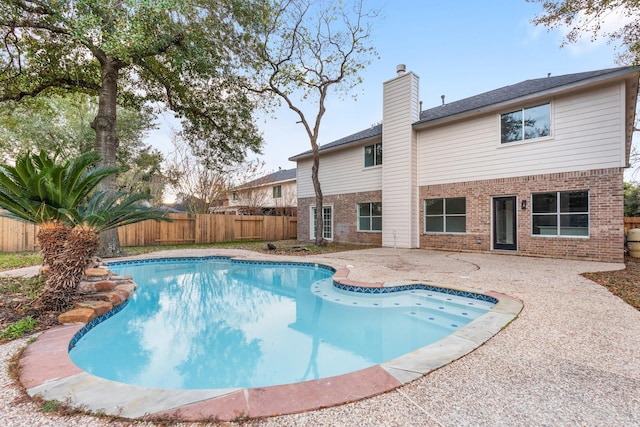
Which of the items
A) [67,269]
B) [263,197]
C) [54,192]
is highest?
[263,197]

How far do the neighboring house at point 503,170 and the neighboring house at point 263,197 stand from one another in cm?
819

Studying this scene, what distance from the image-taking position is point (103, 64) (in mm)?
9297

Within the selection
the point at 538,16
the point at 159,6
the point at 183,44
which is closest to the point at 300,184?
the point at 183,44

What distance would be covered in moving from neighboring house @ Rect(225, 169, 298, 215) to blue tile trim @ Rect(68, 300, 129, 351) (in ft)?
49.0

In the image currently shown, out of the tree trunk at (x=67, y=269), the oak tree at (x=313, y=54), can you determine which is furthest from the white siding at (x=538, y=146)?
the tree trunk at (x=67, y=269)

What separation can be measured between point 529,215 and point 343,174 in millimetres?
7795

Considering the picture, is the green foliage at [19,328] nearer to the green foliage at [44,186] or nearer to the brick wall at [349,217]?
the green foliage at [44,186]

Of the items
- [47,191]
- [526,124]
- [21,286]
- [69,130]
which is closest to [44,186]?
[47,191]

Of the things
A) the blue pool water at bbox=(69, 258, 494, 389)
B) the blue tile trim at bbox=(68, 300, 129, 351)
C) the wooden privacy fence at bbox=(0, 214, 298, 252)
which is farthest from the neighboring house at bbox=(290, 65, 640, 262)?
the blue tile trim at bbox=(68, 300, 129, 351)

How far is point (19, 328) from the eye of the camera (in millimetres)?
3094

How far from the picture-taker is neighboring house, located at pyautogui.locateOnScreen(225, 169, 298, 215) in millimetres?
20312

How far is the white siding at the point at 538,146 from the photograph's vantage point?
7.78 meters

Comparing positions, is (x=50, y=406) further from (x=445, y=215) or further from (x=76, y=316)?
(x=445, y=215)

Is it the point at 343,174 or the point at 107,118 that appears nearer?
the point at 107,118
